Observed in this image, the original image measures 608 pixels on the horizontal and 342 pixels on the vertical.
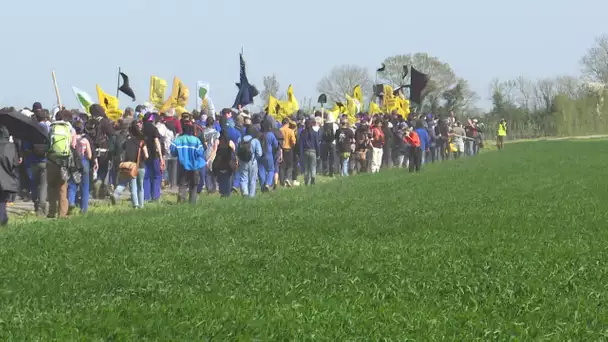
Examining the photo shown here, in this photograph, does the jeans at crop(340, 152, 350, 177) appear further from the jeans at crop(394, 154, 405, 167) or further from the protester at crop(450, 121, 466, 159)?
the protester at crop(450, 121, 466, 159)

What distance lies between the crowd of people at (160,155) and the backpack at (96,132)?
0.07 feet

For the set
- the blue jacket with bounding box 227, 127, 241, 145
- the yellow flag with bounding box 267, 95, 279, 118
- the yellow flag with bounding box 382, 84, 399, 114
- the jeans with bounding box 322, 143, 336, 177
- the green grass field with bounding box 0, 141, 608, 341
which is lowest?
the green grass field with bounding box 0, 141, 608, 341

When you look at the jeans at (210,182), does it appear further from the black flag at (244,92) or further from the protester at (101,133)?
the black flag at (244,92)

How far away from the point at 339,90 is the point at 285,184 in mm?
83412

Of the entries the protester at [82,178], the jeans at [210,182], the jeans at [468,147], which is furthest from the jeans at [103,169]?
the jeans at [468,147]

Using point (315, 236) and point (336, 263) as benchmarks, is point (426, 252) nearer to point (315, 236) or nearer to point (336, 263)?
point (336, 263)

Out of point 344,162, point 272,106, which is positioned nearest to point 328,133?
point 344,162

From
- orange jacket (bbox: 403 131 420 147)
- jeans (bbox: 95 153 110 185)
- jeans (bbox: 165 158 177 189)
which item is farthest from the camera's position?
orange jacket (bbox: 403 131 420 147)

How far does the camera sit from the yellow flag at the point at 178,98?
2950 centimetres

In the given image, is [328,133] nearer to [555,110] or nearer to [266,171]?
[266,171]

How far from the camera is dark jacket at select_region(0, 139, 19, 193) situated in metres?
15.1

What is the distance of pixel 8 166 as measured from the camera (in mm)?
15188

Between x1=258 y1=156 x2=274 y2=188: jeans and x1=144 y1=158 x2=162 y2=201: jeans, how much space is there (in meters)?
4.22

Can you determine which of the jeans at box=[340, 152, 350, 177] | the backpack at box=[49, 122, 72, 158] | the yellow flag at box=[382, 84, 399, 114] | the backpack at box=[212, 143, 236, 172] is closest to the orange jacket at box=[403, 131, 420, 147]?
the jeans at box=[340, 152, 350, 177]
